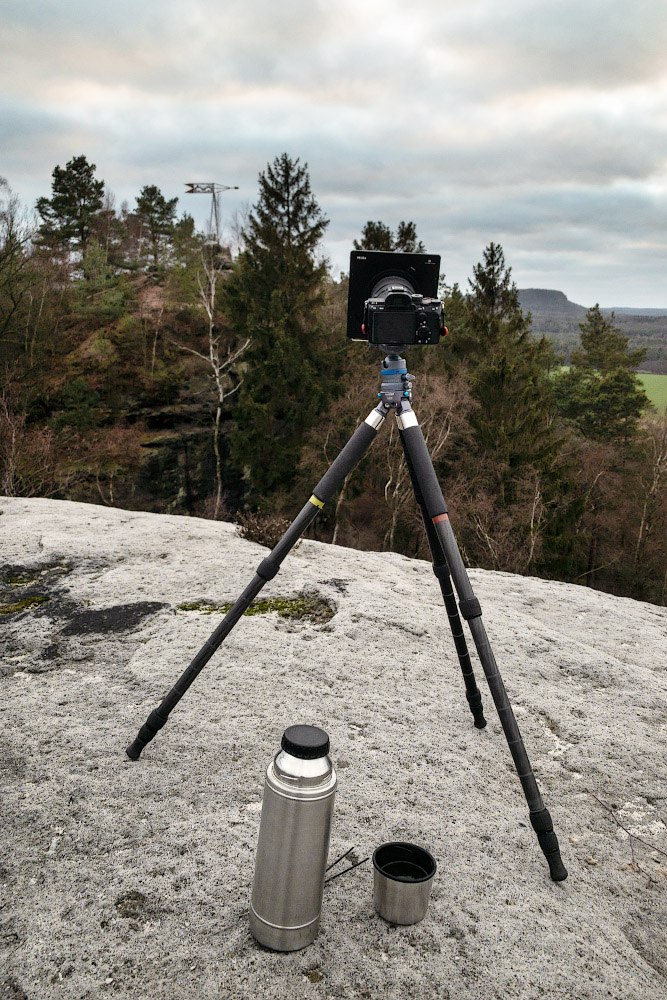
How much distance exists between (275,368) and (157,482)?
7704 millimetres

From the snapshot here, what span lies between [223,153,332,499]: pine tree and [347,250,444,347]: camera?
71.0 ft

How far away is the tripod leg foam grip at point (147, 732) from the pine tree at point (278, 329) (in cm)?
2173

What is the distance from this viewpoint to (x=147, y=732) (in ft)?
9.11

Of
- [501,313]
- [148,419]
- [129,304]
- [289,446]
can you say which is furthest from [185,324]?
[501,313]

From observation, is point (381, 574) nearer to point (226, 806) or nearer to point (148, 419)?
point (226, 806)

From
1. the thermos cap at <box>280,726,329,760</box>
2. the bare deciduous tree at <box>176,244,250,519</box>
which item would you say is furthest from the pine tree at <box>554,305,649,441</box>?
the thermos cap at <box>280,726,329,760</box>

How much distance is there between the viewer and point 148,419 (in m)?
28.6

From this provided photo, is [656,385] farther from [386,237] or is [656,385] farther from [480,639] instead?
[480,639]

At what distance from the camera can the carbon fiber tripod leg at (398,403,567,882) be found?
2.29m

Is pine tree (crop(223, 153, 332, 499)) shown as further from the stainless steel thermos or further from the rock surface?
the stainless steel thermos

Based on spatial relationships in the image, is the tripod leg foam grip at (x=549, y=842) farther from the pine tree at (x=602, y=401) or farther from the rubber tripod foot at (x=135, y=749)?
the pine tree at (x=602, y=401)

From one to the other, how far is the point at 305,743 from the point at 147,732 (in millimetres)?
1174

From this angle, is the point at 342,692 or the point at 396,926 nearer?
→ the point at 396,926

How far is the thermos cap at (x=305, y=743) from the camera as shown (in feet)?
6.34
